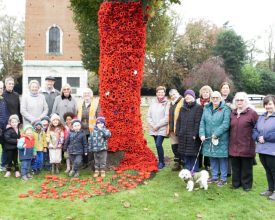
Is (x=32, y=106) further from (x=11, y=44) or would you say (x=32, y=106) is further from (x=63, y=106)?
(x=11, y=44)

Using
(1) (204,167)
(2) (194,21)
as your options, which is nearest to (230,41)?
(2) (194,21)

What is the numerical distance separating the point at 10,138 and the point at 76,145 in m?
1.38

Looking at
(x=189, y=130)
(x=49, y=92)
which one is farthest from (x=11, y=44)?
(x=189, y=130)

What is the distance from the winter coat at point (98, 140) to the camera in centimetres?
716

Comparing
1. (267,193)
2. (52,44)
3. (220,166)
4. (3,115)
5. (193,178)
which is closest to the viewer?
(267,193)

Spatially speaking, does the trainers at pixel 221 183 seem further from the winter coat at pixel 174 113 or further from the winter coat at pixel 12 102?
the winter coat at pixel 12 102

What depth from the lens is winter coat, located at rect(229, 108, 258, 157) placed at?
21.0 feet

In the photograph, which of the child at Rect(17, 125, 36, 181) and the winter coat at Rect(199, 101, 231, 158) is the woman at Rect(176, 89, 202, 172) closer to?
the winter coat at Rect(199, 101, 231, 158)

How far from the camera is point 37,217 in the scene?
5277 millimetres

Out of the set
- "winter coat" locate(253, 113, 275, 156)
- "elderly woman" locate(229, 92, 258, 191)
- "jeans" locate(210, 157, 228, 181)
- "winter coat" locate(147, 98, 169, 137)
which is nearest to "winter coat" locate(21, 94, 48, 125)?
"winter coat" locate(147, 98, 169, 137)

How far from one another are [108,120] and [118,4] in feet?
8.23

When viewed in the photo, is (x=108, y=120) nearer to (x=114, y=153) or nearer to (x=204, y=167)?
(x=114, y=153)

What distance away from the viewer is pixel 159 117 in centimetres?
806

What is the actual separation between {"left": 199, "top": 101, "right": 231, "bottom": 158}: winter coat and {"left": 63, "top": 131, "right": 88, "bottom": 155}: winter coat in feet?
7.71
